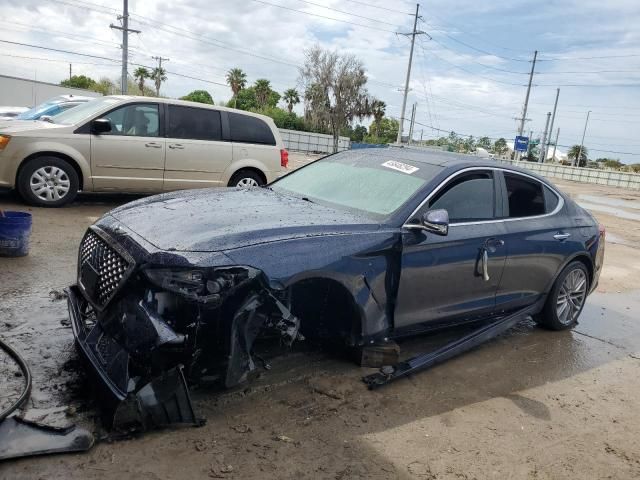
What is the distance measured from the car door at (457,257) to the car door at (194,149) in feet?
19.4

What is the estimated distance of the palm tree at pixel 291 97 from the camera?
241ft

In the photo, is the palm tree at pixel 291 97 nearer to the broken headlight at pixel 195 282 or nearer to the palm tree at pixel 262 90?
the palm tree at pixel 262 90

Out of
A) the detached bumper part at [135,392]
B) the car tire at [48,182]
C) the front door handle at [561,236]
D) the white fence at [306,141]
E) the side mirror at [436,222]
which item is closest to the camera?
the detached bumper part at [135,392]

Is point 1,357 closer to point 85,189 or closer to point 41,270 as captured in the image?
point 41,270

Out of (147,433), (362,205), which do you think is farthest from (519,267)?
(147,433)

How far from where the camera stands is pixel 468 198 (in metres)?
4.64

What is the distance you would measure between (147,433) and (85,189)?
6632mm

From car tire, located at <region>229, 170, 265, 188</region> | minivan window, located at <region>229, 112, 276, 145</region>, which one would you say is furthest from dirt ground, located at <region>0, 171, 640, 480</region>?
minivan window, located at <region>229, 112, 276, 145</region>

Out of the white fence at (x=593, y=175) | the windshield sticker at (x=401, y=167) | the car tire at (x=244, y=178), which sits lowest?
the white fence at (x=593, y=175)

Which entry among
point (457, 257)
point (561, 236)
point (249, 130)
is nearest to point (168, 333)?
point (457, 257)

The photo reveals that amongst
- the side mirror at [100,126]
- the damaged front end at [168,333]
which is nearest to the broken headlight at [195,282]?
the damaged front end at [168,333]

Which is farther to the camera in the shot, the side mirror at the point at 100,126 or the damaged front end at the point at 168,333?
the side mirror at the point at 100,126

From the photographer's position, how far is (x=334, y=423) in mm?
3432

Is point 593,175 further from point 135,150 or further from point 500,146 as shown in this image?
point 135,150
